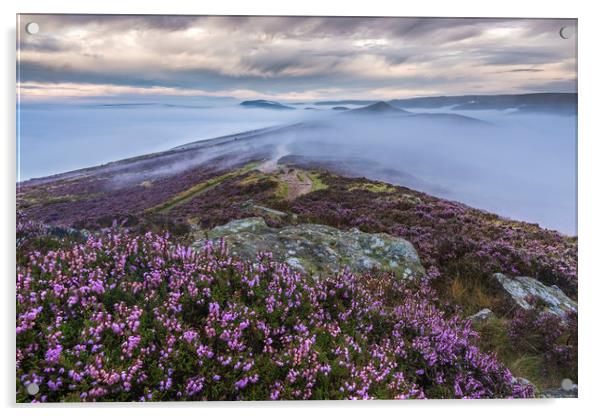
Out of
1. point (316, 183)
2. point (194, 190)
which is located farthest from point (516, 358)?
point (194, 190)

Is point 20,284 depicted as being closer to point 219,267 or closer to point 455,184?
point 219,267

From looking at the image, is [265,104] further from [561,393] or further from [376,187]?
[561,393]

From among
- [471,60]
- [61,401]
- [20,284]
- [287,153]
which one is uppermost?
[471,60]

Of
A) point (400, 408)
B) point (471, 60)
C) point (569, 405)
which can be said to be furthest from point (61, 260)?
point (569, 405)

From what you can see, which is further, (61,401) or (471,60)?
(471,60)

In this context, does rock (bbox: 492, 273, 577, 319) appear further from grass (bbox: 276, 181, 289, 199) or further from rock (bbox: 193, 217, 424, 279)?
grass (bbox: 276, 181, 289, 199)

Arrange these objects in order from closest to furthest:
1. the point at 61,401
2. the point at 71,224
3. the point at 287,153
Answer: the point at 61,401 → the point at 71,224 → the point at 287,153

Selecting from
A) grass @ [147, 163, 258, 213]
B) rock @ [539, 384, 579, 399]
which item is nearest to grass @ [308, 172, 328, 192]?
grass @ [147, 163, 258, 213]
